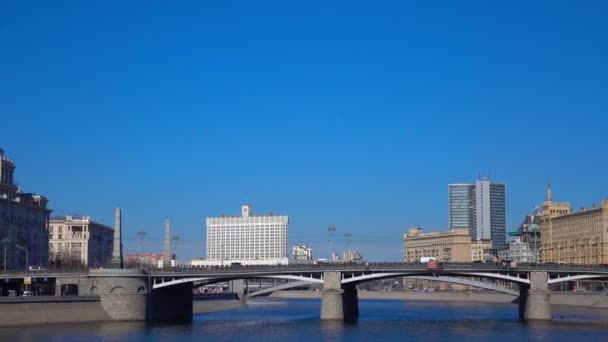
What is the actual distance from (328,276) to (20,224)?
2545 inches

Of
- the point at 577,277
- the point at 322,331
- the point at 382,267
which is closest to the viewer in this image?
the point at 322,331

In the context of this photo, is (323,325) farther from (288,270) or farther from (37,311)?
(37,311)

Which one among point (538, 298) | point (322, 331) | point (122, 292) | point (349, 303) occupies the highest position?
point (122, 292)

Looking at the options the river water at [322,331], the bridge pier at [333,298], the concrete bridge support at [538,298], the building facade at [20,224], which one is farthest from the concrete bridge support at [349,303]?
the building facade at [20,224]

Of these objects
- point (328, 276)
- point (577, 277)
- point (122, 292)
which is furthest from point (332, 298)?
point (577, 277)

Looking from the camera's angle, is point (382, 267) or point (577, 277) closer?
point (382, 267)

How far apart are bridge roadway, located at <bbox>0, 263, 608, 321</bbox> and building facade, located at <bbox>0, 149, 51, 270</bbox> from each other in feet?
99.3

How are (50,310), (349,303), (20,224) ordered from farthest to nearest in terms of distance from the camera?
1. (20,224)
2. (349,303)
3. (50,310)

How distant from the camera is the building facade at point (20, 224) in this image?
160 metres

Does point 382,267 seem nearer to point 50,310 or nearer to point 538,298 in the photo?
point 538,298

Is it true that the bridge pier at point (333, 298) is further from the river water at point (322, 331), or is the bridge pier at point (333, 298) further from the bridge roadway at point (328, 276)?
the river water at point (322, 331)

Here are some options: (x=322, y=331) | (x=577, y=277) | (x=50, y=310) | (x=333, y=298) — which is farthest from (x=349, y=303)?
(x=50, y=310)

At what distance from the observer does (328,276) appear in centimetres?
13112

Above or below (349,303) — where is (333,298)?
above
